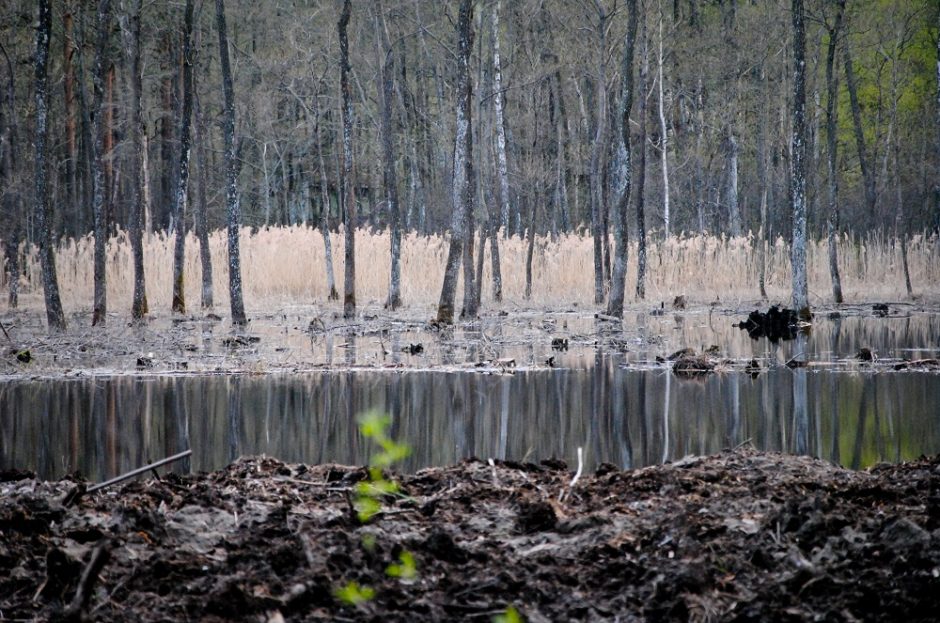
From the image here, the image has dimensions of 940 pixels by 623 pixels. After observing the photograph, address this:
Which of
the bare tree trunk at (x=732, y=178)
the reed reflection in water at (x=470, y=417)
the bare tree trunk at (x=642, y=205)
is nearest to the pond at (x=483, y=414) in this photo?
the reed reflection in water at (x=470, y=417)

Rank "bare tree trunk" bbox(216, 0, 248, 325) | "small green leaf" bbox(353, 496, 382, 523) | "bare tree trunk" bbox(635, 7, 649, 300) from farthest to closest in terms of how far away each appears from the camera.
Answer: "bare tree trunk" bbox(635, 7, 649, 300) < "bare tree trunk" bbox(216, 0, 248, 325) < "small green leaf" bbox(353, 496, 382, 523)

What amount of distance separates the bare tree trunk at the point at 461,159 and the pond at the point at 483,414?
227 inches

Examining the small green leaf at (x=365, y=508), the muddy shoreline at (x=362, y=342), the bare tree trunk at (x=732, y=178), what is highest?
the bare tree trunk at (x=732, y=178)

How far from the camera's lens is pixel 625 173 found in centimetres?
2158

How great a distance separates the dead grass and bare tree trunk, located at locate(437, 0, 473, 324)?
478cm

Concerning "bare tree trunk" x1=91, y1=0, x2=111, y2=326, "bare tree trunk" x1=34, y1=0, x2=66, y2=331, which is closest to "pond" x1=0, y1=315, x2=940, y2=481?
"bare tree trunk" x1=34, y1=0, x2=66, y2=331

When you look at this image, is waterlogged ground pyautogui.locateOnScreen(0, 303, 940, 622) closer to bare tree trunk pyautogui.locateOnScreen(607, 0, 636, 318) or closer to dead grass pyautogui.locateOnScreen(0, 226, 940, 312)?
bare tree trunk pyautogui.locateOnScreen(607, 0, 636, 318)

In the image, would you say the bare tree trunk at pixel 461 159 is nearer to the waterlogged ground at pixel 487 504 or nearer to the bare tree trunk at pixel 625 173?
the bare tree trunk at pixel 625 173

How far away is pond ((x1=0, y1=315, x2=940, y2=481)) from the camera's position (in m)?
6.51

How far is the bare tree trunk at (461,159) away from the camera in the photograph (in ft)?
60.2

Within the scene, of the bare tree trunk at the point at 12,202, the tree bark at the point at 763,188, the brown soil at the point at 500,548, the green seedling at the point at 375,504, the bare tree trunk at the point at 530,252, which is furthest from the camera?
the tree bark at the point at 763,188

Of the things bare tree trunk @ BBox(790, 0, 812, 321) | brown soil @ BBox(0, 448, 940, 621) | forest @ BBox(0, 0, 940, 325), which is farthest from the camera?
forest @ BBox(0, 0, 940, 325)

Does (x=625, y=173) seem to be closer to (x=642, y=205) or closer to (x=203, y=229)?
(x=642, y=205)

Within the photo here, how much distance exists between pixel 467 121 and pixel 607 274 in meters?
8.96
